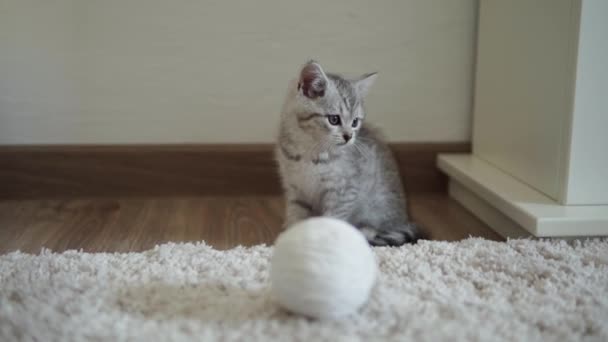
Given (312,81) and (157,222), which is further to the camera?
(157,222)

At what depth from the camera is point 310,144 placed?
5.05ft

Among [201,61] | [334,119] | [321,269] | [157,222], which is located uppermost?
[201,61]

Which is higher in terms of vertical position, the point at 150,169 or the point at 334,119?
the point at 334,119

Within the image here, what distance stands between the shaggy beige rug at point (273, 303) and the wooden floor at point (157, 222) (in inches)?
6.9

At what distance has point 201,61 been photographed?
190 centimetres

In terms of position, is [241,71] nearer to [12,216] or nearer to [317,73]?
[317,73]

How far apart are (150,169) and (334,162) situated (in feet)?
2.33

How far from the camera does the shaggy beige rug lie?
0.95 meters

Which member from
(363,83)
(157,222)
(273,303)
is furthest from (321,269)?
(157,222)

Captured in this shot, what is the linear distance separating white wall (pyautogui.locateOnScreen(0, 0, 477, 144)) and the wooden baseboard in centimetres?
5

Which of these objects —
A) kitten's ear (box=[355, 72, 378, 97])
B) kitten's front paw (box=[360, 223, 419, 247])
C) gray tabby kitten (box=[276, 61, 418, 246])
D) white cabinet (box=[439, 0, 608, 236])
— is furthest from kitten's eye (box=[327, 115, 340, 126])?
white cabinet (box=[439, 0, 608, 236])

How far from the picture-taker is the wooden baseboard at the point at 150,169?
1.89 m

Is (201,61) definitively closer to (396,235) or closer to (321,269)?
(396,235)

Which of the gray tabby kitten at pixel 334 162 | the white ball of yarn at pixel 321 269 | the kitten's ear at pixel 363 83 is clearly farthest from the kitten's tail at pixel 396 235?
the white ball of yarn at pixel 321 269
